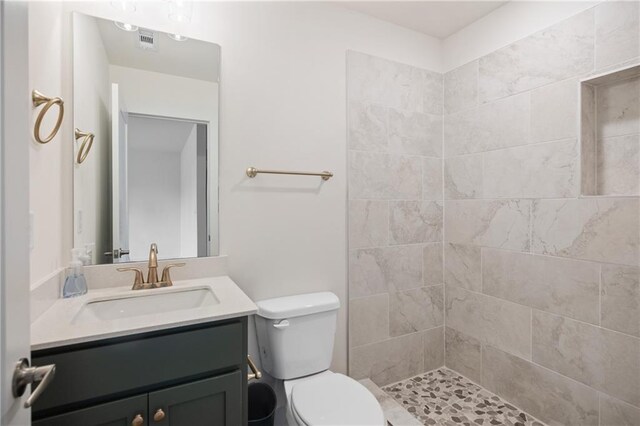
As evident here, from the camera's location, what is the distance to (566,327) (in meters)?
1.64

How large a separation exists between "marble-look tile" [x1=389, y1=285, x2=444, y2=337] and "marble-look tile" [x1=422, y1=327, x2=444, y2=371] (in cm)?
5

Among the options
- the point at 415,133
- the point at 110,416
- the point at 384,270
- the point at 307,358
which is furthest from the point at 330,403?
the point at 415,133

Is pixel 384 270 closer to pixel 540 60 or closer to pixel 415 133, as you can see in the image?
pixel 415 133

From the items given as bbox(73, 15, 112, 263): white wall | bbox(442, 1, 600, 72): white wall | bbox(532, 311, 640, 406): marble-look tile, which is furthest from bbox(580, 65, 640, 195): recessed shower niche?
bbox(73, 15, 112, 263): white wall

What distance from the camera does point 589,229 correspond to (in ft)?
5.08

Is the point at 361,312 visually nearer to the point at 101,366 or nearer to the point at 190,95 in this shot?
the point at 101,366

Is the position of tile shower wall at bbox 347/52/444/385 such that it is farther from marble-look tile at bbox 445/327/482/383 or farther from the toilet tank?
the toilet tank

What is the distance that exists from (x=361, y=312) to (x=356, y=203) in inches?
A: 26.0

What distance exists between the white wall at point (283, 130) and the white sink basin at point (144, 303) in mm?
278

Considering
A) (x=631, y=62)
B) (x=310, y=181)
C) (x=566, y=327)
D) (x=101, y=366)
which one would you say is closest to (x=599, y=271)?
(x=566, y=327)

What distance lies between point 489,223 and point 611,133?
28.1 inches

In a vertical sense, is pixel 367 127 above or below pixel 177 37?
below

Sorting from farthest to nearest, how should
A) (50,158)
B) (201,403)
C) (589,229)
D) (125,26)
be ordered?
(589,229) → (125,26) → (50,158) → (201,403)

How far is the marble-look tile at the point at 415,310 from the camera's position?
212 cm
